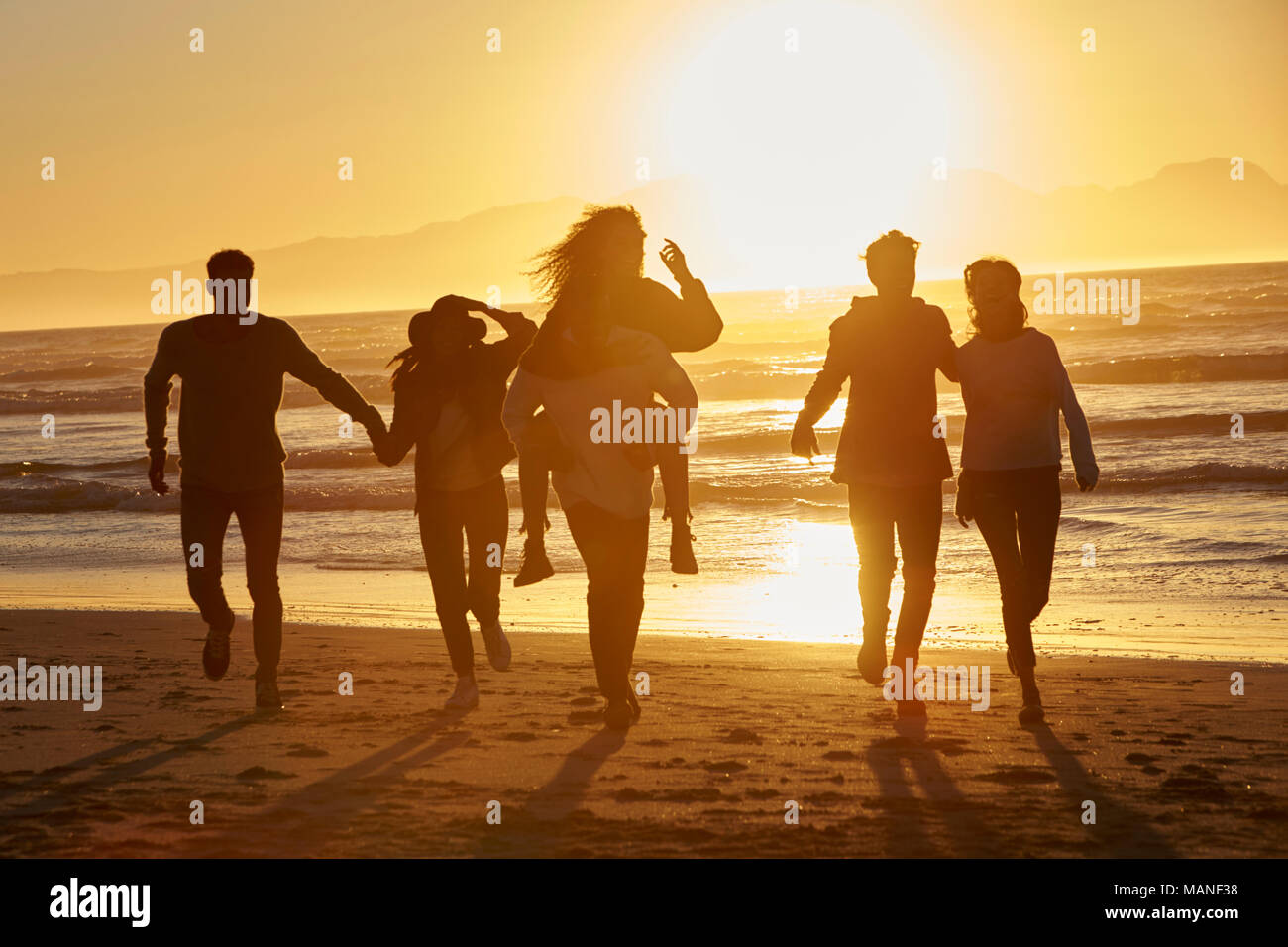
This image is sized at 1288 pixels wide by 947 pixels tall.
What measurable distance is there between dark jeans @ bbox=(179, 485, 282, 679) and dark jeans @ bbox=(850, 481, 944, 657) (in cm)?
237

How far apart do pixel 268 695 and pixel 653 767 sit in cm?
196

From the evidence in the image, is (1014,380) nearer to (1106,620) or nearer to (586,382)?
(586,382)

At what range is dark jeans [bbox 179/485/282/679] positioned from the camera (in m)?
5.41

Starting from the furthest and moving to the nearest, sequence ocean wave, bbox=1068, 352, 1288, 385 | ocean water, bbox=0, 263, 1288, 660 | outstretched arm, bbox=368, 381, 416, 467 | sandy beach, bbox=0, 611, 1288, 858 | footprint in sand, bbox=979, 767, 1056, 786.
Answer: ocean wave, bbox=1068, 352, 1288, 385 < ocean water, bbox=0, 263, 1288, 660 < outstretched arm, bbox=368, 381, 416, 467 < footprint in sand, bbox=979, 767, 1056, 786 < sandy beach, bbox=0, 611, 1288, 858

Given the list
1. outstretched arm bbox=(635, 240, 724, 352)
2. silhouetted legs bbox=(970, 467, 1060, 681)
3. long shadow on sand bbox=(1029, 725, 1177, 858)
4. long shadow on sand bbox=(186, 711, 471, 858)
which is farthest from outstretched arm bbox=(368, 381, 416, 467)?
long shadow on sand bbox=(1029, 725, 1177, 858)

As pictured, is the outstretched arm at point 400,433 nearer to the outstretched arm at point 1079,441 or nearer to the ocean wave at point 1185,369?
the outstretched arm at point 1079,441

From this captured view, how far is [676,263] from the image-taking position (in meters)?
5.53

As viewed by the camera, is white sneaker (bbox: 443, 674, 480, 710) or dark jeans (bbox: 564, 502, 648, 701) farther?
white sneaker (bbox: 443, 674, 480, 710)

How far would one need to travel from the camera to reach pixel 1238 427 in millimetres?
21172

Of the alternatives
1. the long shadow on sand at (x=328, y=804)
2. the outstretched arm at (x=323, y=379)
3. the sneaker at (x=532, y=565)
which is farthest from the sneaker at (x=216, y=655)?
the sneaker at (x=532, y=565)

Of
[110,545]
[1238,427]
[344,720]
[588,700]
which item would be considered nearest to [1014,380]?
[588,700]

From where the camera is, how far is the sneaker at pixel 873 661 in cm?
547

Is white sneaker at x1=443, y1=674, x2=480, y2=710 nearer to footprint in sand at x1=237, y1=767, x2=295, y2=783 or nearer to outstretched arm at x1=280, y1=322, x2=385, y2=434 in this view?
outstretched arm at x1=280, y1=322, x2=385, y2=434
